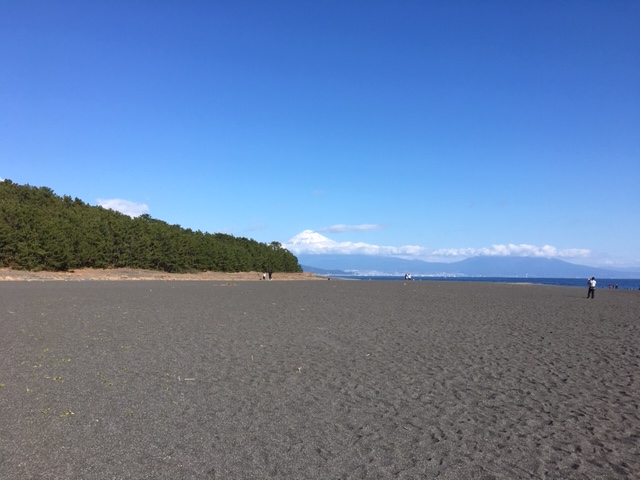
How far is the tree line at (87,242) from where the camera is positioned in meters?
52.3

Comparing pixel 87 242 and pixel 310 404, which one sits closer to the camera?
pixel 310 404

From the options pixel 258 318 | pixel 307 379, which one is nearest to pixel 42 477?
pixel 307 379

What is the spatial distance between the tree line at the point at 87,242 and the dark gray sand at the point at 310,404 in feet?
135

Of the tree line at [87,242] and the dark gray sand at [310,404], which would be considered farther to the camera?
the tree line at [87,242]

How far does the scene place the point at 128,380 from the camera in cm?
934

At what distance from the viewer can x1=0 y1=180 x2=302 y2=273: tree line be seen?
52.3 metres

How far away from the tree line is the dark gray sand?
41007 mm

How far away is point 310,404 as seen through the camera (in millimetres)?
8141

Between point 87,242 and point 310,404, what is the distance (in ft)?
193

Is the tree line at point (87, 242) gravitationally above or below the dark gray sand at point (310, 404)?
above

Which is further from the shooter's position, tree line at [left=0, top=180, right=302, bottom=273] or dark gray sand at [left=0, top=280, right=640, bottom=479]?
tree line at [left=0, top=180, right=302, bottom=273]

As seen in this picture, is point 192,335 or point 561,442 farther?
point 192,335

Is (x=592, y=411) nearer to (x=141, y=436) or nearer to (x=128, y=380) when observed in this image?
(x=141, y=436)

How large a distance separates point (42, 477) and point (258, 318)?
612 inches
